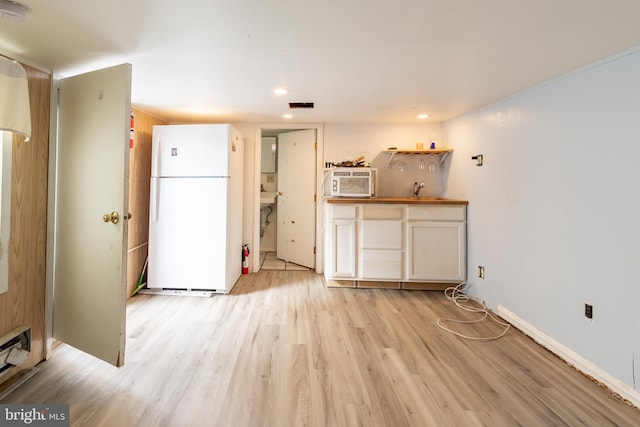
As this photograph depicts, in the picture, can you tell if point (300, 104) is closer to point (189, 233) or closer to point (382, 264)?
point (189, 233)

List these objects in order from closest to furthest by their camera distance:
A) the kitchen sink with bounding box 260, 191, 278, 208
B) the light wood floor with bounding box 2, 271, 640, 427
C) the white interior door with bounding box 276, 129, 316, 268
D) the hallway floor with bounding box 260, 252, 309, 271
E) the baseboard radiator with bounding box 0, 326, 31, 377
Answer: the light wood floor with bounding box 2, 271, 640, 427 < the baseboard radiator with bounding box 0, 326, 31, 377 < the white interior door with bounding box 276, 129, 316, 268 < the hallway floor with bounding box 260, 252, 309, 271 < the kitchen sink with bounding box 260, 191, 278, 208

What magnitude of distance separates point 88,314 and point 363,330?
72.0 inches

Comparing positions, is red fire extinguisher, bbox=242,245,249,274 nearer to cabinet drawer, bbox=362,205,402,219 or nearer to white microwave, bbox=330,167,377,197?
white microwave, bbox=330,167,377,197

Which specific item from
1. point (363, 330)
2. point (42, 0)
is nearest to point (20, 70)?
point (42, 0)

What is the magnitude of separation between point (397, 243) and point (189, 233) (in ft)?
7.15

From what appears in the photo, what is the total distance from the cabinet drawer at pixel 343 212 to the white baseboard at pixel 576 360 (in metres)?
1.63

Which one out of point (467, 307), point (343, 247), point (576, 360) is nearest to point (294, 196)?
point (343, 247)

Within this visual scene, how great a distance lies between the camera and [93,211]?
64.8 inches

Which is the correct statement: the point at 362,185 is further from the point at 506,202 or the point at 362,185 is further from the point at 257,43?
the point at 257,43

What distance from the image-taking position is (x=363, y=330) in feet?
7.13

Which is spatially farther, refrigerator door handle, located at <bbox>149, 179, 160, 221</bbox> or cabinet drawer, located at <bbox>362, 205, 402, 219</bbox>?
cabinet drawer, located at <bbox>362, 205, 402, 219</bbox>

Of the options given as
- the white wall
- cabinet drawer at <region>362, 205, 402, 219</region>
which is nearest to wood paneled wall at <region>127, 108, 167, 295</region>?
cabinet drawer at <region>362, 205, 402, 219</region>

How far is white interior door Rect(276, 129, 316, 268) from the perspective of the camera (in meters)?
3.71

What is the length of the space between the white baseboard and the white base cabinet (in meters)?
0.76
